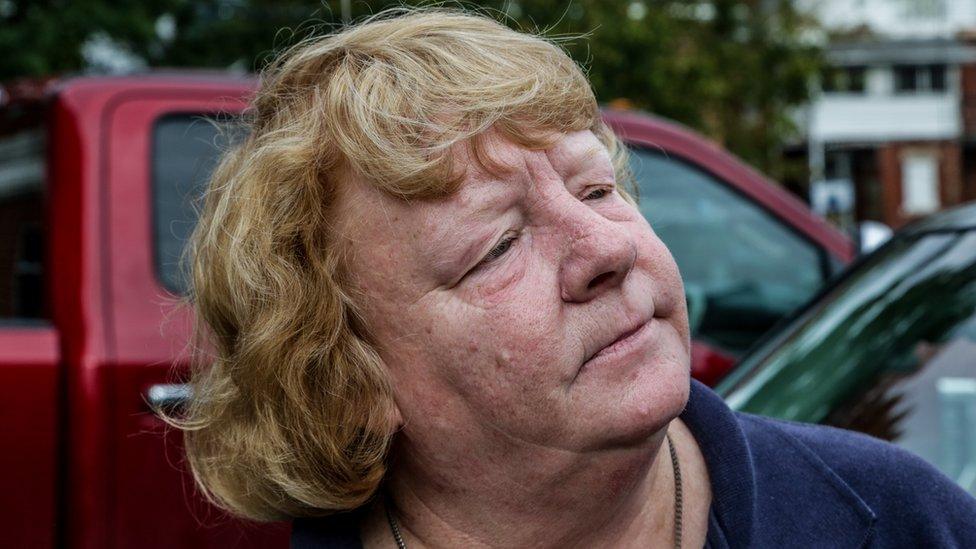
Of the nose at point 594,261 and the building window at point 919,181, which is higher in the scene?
the nose at point 594,261

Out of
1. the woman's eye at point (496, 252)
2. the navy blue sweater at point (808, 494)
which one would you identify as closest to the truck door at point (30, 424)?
the navy blue sweater at point (808, 494)

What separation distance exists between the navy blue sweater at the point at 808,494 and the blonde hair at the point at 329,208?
123 millimetres

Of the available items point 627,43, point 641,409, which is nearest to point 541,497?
point 641,409

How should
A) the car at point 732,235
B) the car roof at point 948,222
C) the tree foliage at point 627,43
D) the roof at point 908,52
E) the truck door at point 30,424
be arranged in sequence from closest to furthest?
1. the car roof at point 948,222
2. the truck door at point 30,424
3. the car at point 732,235
4. the tree foliage at point 627,43
5. the roof at point 908,52

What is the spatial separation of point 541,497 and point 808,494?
1.19 feet

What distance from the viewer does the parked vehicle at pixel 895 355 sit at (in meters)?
2.12

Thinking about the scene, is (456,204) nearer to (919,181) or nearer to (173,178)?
(173,178)

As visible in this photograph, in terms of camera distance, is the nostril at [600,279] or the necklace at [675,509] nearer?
the nostril at [600,279]

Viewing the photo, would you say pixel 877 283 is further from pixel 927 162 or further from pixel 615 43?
pixel 927 162

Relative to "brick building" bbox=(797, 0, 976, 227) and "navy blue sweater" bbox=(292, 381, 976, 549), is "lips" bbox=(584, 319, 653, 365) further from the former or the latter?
"brick building" bbox=(797, 0, 976, 227)

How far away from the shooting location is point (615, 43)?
508 inches

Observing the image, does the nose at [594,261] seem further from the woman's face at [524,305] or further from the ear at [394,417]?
the ear at [394,417]

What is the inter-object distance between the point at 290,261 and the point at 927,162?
4536 cm

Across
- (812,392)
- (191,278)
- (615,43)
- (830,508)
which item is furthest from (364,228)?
(615,43)
